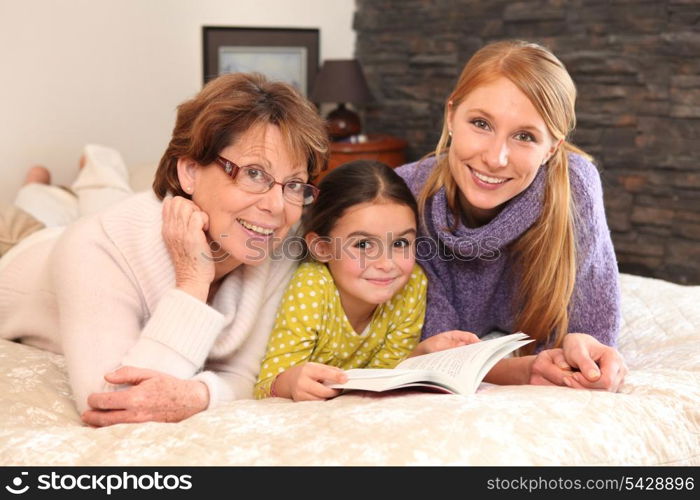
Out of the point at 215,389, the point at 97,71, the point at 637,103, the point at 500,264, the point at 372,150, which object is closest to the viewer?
the point at 215,389

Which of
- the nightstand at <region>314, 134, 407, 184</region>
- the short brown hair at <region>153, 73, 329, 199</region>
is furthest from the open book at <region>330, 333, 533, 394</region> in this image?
the nightstand at <region>314, 134, 407, 184</region>

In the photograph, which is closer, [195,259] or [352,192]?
[195,259]

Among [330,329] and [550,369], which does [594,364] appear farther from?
[330,329]

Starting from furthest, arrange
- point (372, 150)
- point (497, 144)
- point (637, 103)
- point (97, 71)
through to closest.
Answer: point (372, 150), point (97, 71), point (637, 103), point (497, 144)

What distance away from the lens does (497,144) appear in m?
1.56

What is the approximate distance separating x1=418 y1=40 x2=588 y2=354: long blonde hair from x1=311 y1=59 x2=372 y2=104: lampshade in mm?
2322

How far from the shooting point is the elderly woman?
1.32 metres

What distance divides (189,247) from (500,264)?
70cm

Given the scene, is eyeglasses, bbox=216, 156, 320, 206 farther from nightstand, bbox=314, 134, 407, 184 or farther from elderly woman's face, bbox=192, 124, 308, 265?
nightstand, bbox=314, 134, 407, 184

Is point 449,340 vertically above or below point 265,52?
below

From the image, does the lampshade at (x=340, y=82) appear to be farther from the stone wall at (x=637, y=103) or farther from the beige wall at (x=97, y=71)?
the stone wall at (x=637, y=103)

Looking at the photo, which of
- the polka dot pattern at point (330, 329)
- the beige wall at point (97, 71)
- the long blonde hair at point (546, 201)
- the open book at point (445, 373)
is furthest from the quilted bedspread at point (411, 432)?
the beige wall at point (97, 71)

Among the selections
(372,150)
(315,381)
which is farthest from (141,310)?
(372,150)
